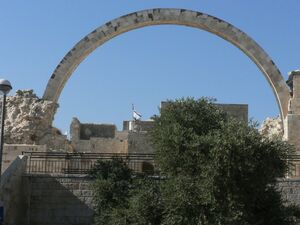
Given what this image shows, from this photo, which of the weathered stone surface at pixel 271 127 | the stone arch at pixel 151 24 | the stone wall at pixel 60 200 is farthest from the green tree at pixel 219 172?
the stone arch at pixel 151 24

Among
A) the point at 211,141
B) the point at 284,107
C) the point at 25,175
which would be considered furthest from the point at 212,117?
the point at 284,107

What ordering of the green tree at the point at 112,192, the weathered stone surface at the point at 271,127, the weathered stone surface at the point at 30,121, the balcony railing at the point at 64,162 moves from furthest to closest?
the weathered stone surface at the point at 271,127
the weathered stone surface at the point at 30,121
the balcony railing at the point at 64,162
the green tree at the point at 112,192

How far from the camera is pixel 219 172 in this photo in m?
12.9

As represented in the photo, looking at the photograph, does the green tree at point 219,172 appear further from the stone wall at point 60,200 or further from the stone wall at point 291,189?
the stone wall at point 60,200

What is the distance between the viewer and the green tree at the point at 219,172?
12.9m

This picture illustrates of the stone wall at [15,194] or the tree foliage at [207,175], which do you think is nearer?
the tree foliage at [207,175]

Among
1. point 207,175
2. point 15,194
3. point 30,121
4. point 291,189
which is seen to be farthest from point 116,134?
point 207,175

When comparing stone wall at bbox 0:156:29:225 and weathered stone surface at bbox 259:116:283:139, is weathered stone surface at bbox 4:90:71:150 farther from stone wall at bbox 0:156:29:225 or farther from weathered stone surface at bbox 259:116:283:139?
weathered stone surface at bbox 259:116:283:139

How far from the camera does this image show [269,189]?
14.1m

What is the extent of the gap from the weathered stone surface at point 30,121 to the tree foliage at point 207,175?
27.2ft

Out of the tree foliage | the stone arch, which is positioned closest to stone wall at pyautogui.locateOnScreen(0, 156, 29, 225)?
the tree foliage

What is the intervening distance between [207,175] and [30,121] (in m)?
11.1

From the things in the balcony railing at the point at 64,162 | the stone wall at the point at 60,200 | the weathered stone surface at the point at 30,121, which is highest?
the weathered stone surface at the point at 30,121

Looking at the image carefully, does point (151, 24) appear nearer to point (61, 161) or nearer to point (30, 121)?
point (30, 121)
